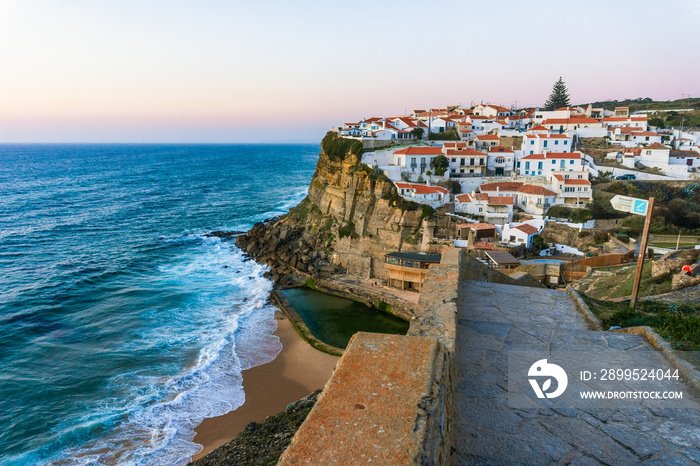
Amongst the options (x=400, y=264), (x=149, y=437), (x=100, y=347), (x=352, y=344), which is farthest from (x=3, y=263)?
(x=352, y=344)

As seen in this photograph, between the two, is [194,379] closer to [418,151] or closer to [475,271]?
[475,271]

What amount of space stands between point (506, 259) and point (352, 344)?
90.3 feet

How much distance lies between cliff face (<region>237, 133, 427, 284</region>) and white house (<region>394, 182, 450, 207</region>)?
1.27m

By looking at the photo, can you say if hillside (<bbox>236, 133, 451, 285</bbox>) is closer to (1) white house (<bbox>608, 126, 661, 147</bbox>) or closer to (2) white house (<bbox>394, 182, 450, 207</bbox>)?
(2) white house (<bbox>394, 182, 450, 207</bbox>)

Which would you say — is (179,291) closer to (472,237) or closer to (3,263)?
(3,263)

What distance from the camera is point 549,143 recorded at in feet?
162

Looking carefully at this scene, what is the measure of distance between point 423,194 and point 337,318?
17.3 metres

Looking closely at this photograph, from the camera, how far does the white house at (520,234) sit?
33688 mm

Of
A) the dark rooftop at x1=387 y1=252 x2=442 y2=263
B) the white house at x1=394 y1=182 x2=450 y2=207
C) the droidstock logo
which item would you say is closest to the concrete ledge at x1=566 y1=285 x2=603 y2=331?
the droidstock logo

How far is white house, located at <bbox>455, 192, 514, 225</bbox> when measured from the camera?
3866cm

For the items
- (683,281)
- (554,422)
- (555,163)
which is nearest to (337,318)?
(683,281)

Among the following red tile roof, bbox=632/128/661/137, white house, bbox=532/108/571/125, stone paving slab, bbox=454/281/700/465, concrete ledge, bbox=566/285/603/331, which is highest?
white house, bbox=532/108/571/125

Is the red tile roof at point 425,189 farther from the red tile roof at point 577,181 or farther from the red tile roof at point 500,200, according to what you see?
the red tile roof at point 577,181

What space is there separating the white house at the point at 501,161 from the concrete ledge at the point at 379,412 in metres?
50.2
